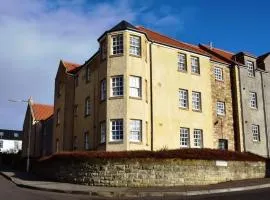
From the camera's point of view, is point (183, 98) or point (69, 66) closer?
point (183, 98)

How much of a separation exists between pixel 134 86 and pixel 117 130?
3666 millimetres

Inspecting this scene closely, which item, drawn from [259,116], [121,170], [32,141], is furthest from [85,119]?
[32,141]

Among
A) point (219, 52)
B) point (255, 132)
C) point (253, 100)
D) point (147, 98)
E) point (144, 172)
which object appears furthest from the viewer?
point (219, 52)

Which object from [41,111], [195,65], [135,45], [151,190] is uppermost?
[135,45]

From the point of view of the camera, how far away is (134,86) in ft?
102

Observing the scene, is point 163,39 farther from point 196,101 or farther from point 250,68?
point 250,68

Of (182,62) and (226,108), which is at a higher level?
(182,62)

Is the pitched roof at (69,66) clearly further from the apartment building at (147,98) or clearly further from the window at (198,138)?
the window at (198,138)

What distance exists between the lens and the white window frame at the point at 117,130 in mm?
29625

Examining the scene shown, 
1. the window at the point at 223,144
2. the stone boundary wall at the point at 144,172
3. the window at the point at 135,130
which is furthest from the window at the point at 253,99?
Answer: the window at the point at 135,130

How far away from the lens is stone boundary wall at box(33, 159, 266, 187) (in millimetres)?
24734

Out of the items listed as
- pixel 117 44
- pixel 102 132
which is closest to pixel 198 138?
pixel 102 132

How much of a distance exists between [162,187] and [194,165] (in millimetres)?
2981

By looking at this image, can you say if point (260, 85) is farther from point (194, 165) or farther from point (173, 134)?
point (194, 165)
